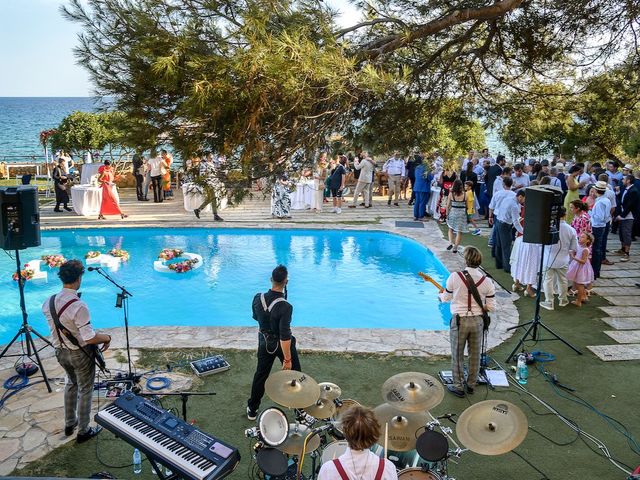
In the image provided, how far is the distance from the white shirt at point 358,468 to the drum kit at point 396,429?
85 cm

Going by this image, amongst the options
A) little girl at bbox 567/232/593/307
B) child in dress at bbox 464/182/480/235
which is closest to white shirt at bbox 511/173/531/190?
child in dress at bbox 464/182/480/235

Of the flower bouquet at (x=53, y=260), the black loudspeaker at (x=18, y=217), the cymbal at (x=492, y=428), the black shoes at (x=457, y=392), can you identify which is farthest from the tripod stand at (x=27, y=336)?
the flower bouquet at (x=53, y=260)

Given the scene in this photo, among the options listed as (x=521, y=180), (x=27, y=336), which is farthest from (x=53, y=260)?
(x=521, y=180)

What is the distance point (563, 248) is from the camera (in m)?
8.27

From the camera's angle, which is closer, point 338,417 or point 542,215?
point 338,417

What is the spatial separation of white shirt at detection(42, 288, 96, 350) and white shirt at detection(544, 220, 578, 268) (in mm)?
6573

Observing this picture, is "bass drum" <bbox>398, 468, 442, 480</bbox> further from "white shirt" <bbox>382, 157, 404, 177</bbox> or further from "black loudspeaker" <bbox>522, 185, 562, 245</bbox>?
"white shirt" <bbox>382, 157, 404, 177</bbox>

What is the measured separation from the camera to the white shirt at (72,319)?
492 cm

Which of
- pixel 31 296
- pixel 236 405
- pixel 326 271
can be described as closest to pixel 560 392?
pixel 236 405

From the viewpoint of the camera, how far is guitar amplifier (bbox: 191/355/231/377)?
6641 millimetres

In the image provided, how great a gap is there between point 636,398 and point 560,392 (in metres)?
0.82

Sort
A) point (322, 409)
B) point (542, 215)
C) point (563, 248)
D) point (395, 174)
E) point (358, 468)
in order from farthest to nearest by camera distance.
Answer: point (395, 174) < point (563, 248) < point (542, 215) < point (322, 409) < point (358, 468)

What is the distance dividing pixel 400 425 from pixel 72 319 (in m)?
3.04

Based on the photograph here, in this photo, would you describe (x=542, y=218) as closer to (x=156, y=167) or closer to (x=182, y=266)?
(x=182, y=266)
